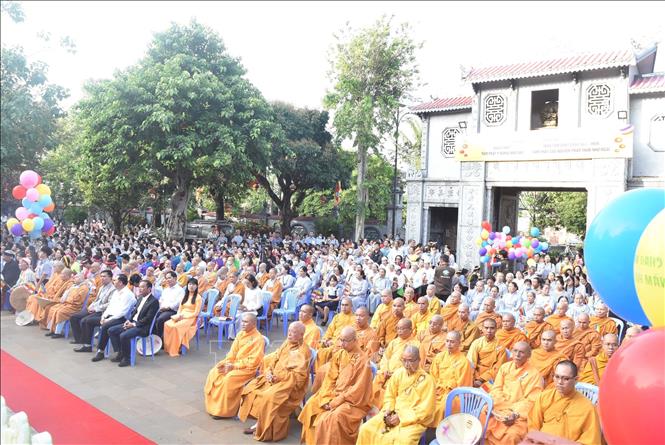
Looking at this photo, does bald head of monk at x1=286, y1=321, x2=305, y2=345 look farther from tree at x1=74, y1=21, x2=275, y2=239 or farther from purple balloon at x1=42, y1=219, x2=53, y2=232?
tree at x1=74, y1=21, x2=275, y2=239

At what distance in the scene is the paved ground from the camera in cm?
546

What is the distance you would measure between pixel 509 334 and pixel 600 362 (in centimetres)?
115

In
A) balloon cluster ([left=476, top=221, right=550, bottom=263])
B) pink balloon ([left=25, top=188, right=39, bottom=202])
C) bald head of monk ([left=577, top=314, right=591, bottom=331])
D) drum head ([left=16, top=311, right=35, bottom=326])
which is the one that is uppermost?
pink balloon ([left=25, top=188, right=39, bottom=202])

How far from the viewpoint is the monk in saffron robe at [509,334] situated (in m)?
7.03

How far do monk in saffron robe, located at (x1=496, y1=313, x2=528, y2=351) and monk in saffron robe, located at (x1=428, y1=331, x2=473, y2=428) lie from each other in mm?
1390

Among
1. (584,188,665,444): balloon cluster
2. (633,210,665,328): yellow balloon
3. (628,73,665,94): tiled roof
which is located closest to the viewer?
(584,188,665,444): balloon cluster

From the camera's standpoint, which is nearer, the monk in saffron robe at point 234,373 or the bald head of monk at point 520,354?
the bald head of monk at point 520,354

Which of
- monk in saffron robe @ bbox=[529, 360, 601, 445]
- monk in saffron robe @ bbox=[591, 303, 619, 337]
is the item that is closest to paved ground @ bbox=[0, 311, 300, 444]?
monk in saffron robe @ bbox=[529, 360, 601, 445]

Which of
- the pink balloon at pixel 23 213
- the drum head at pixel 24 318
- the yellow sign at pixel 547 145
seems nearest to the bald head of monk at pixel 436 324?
the drum head at pixel 24 318

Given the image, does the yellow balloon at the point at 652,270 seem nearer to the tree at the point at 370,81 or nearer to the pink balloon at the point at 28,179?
the pink balloon at the point at 28,179

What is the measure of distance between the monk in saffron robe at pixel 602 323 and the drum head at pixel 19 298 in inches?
405

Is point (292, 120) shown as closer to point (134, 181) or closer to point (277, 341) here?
point (134, 181)

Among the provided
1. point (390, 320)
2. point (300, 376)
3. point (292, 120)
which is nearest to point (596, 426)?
point (300, 376)

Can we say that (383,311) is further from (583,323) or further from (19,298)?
(19,298)
